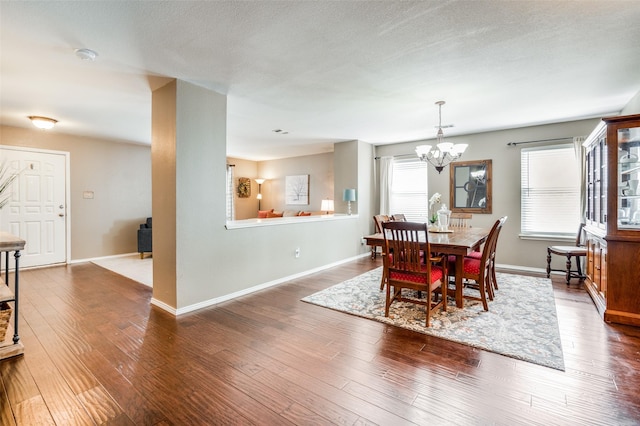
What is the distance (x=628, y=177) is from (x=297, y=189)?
256 inches

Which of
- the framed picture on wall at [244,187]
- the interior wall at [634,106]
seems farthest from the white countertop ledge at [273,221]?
the interior wall at [634,106]

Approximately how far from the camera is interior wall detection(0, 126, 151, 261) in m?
5.40

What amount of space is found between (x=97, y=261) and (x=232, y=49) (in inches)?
212

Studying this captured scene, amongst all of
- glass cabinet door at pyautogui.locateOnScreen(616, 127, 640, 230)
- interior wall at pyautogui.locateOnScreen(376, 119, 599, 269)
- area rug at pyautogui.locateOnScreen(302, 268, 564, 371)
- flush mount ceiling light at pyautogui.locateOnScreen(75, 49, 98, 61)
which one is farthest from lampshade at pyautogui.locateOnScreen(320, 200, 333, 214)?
flush mount ceiling light at pyautogui.locateOnScreen(75, 49, 98, 61)

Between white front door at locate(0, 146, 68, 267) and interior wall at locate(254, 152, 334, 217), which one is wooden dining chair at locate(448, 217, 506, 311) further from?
white front door at locate(0, 146, 68, 267)

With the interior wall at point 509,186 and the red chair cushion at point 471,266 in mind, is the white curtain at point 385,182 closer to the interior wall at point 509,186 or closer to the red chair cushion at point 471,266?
the interior wall at point 509,186

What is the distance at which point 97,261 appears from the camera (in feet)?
19.0

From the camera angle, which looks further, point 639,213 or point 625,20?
point 639,213

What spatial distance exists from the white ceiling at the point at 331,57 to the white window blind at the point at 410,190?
185 centimetres

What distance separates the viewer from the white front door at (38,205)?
4.98m

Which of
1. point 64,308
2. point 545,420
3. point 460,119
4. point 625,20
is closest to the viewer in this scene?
point 545,420

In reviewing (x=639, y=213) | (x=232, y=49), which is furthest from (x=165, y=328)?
(x=639, y=213)

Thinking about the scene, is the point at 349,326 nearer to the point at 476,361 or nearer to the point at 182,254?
the point at 476,361

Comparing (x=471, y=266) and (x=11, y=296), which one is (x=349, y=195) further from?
(x=11, y=296)
